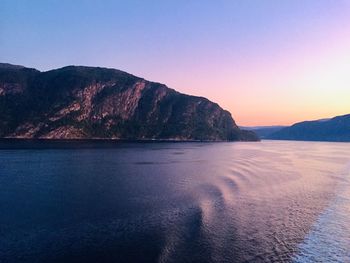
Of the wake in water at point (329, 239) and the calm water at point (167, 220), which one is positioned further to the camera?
the wake in water at point (329, 239)

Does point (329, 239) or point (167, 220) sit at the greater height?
point (167, 220)

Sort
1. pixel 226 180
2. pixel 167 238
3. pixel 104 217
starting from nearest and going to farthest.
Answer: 1. pixel 167 238
2. pixel 104 217
3. pixel 226 180

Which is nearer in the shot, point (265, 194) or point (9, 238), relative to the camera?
point (9, 238)

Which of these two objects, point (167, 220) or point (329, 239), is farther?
point (167, 220)

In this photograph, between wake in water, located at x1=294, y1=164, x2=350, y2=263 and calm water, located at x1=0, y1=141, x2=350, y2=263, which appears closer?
calm water, located at x1=0, y1=141, x2=350, y2=263

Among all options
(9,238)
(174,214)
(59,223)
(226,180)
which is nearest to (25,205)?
(59,223)

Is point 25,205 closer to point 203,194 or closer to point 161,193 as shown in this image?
point 161,193

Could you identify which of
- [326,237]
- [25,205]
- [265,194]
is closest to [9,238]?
[25,205]

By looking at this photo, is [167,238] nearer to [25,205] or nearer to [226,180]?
[25,205]

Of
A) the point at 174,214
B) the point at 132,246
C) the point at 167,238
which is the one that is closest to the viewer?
the point at 132,246
